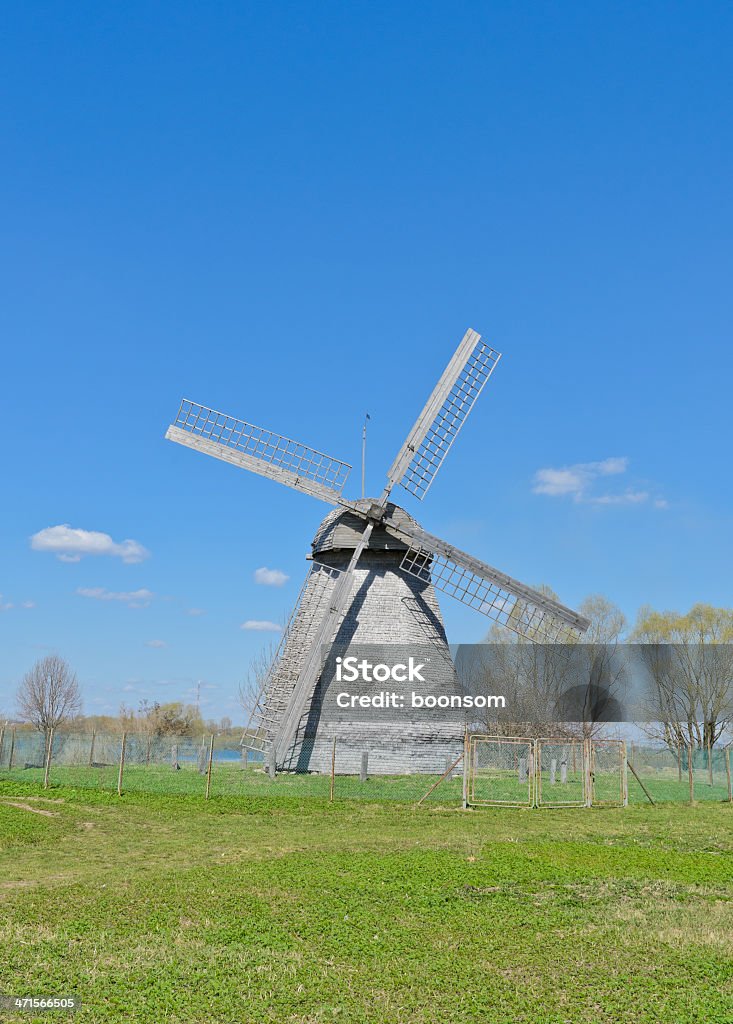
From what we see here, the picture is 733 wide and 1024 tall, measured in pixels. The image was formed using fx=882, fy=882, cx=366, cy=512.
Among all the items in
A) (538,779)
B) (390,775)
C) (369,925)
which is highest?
(538,779)

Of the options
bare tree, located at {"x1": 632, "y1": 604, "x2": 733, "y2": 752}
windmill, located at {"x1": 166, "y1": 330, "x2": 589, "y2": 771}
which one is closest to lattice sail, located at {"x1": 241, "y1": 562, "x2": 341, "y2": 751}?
windmill, located at {"x1": 166, "y1": 330, "x2": 589, "y2": 771}

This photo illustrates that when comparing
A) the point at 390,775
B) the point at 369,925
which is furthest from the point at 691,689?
the point at 369,925

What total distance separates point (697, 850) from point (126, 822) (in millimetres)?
10716

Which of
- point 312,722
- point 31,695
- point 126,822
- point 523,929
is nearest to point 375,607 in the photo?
point 312,722

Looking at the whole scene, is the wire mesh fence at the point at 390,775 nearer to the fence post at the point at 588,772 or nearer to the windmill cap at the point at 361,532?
the fence post at the point at 588,772

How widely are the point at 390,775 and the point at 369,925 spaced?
1656cm

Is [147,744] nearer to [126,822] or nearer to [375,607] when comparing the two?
[375,607]

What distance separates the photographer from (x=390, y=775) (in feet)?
82.9

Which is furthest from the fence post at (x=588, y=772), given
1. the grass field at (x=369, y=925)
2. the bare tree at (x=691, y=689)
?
the bare tree at (x=691, y=689)

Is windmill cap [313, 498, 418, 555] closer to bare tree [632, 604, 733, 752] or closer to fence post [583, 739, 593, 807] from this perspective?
fence post [583, 739, 593, 807]

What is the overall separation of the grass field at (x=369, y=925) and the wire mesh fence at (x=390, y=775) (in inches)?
219

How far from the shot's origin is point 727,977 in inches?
302

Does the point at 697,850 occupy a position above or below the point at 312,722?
below

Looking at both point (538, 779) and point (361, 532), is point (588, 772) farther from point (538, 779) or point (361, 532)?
point (361, 532)
